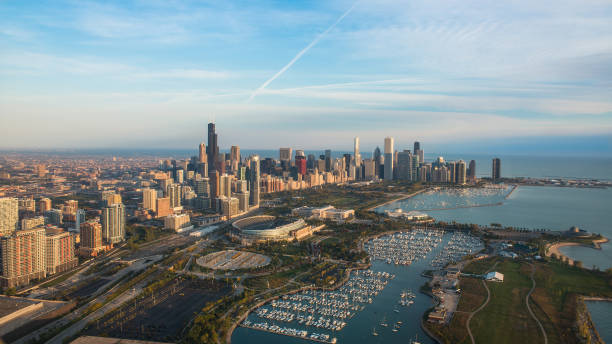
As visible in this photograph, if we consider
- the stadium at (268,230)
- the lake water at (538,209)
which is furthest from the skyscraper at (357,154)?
the stadium at (268,230)

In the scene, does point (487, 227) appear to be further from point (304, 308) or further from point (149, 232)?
point (149, 232)

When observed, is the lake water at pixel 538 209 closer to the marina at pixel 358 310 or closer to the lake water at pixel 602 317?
the lake water at pixel 602 317

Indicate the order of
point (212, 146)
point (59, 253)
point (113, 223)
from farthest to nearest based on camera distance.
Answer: point (212, 146) < point (113, 223) < point (59, 253)

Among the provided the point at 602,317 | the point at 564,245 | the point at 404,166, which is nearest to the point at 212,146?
the point at 404,166

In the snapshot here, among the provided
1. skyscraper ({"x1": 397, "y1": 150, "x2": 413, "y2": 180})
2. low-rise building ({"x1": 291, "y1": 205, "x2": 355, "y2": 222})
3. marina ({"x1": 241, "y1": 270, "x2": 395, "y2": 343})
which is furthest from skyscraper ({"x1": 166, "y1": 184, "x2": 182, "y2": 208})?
skyscraper ({"x1": 397, "y1": 150, "x2": 413, "y2": 180})

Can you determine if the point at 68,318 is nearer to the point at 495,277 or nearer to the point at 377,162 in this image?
the point at 495,277

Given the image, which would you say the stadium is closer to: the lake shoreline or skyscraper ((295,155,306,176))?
the lake shoreline
